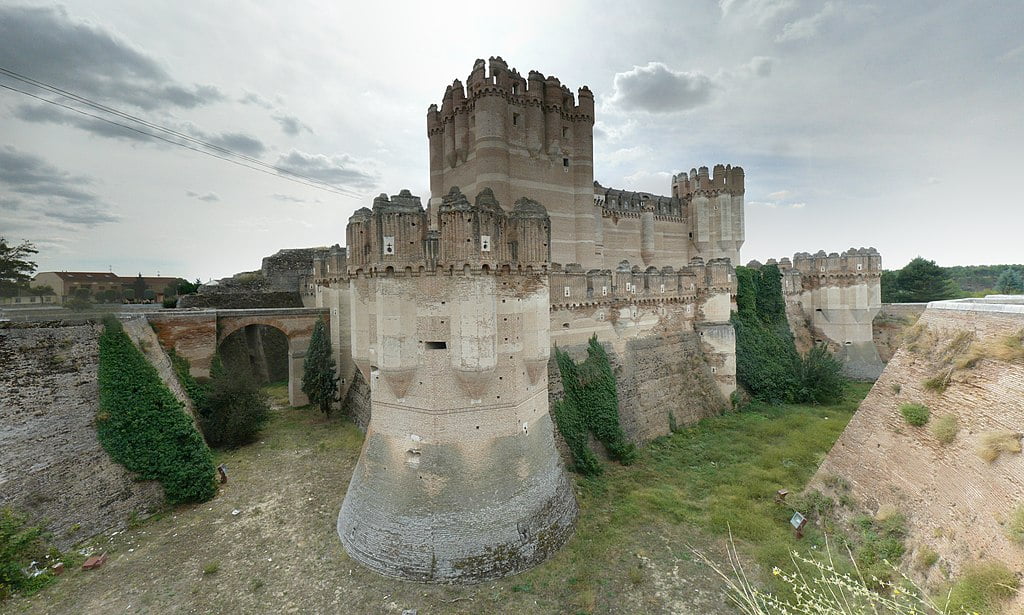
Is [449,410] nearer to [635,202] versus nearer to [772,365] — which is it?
[772,365]

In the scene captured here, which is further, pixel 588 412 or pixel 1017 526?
pixel 588 412

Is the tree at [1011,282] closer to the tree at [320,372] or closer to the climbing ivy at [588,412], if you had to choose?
the climbing ivy at [588,412]

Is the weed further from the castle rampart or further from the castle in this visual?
the castle rampart

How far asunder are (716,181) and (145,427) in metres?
40.3

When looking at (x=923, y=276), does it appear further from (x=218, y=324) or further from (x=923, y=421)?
(x=218, y=324)

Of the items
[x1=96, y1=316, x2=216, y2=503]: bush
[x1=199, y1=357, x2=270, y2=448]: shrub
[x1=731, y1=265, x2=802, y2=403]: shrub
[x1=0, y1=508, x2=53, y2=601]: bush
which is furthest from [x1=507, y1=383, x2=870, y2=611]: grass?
[x1=199, y1=357, x2=270, y2=448]: shrub

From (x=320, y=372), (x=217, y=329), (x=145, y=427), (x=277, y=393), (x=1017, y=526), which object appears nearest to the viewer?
(x=1017, y=526)

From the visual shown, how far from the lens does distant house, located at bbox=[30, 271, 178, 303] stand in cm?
1620

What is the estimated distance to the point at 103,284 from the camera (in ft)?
118

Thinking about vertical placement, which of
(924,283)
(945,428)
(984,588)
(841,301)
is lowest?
(984,588)

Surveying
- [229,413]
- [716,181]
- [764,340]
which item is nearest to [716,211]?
[716,181]

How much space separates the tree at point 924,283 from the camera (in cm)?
3938

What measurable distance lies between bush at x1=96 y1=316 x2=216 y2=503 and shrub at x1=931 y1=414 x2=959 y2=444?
66.7 ft

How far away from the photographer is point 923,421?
9.99m
